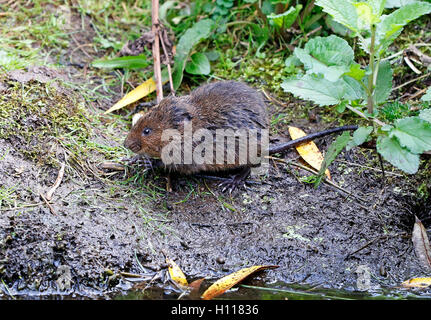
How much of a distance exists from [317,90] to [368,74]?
45cm

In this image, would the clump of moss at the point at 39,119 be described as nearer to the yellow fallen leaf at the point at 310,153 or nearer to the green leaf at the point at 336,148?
the yellow fallen leaf at the point at 310,153

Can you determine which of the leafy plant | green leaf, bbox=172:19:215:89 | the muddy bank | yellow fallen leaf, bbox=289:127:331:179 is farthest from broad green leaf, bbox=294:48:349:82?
green leaf, bbox=172:19:215:89

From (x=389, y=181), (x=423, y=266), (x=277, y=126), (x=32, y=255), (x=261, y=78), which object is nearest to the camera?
(x=32, y=255)

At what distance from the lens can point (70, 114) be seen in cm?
512

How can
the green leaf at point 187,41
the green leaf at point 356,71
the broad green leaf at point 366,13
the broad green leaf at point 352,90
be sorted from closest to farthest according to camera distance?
the broad green leaf at point 366,13, the green leaf at point 356,71, the broad green leaf at point 352,90, the green leaf at point 187,41

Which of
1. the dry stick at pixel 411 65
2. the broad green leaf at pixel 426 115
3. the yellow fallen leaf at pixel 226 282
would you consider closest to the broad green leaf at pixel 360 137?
the broad green leaf at pixel 426 115

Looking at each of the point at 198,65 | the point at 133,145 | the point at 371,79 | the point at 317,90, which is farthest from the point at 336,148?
the point at 198,65

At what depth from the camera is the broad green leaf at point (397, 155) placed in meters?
3.85

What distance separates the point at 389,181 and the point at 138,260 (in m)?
2.42

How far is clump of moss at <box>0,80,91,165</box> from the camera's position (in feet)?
15.2

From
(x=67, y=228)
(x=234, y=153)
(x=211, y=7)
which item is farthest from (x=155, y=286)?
(x=211, y=7)

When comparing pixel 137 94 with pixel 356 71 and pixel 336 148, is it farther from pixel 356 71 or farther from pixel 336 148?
pixel 356 71

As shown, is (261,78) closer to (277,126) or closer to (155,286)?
(277,126)

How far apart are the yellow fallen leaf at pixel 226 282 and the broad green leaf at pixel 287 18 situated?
282 cm
